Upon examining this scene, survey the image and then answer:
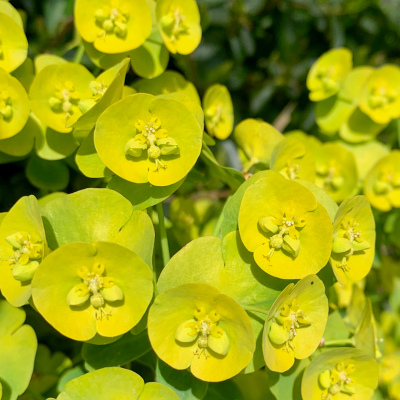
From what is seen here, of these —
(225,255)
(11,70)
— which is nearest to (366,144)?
(225,255)

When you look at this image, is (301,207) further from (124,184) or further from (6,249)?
(6,249)

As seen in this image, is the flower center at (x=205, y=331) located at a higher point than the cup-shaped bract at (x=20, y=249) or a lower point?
lower

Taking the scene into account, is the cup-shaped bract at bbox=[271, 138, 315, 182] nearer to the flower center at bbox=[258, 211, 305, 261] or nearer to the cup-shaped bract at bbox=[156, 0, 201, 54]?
the flower center at bbox=[258, 211, 305, 261]

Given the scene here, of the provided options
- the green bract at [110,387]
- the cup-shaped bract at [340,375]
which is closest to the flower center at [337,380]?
the cup-shaped bract at [340,375]

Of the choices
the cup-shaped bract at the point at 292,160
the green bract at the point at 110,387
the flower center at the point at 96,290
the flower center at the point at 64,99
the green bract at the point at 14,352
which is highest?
the flower center at the point at 64,99

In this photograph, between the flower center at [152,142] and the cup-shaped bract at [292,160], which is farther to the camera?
the cup-shaped bract at [292,160]

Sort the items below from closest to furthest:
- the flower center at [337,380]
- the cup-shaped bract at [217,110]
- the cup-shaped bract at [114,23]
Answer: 1. the flower center at [337,380]
2. the cup-shaped bract at [114,23]
3. the cup-shaped bract at [217,110]

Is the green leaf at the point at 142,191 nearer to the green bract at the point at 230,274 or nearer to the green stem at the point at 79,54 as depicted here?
the green bract at the point at 230,274
